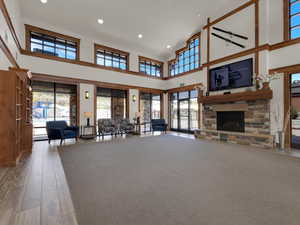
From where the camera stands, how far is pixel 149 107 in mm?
9859

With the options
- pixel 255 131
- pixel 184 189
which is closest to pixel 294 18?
pixel 255 131

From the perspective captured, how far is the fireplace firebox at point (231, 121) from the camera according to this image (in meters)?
6.08

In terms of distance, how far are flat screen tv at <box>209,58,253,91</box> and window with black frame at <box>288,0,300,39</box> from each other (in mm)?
1333

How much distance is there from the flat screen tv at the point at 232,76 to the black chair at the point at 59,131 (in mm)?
6393

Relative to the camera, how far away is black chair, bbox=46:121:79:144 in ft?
17.9

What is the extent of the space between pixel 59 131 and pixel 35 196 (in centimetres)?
376

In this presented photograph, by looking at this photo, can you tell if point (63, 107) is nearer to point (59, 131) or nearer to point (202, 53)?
point (59, 131)

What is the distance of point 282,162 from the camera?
3547 mm

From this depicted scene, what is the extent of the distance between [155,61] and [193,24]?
3.55 m

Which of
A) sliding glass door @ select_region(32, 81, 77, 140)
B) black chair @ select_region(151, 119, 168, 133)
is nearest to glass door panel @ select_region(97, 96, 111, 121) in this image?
sliding glass door @ select_region(32, 81, 77, 140)

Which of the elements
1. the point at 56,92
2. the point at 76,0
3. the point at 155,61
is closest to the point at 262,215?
the point at 76,0

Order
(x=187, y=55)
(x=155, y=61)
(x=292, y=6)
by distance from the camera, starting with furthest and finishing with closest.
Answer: (x=155, y=61) → (x=187, y=55) → (x=292, y=6)

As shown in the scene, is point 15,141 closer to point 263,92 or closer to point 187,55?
point 263,92

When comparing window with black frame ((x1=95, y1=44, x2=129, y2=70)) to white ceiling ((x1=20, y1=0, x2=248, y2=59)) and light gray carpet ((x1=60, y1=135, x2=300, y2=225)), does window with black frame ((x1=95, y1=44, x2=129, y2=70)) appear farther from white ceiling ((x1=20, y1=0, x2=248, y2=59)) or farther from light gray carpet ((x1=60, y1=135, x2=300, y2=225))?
light gray carpet ((x1=60, y1=135, x2=300, y2=225))
